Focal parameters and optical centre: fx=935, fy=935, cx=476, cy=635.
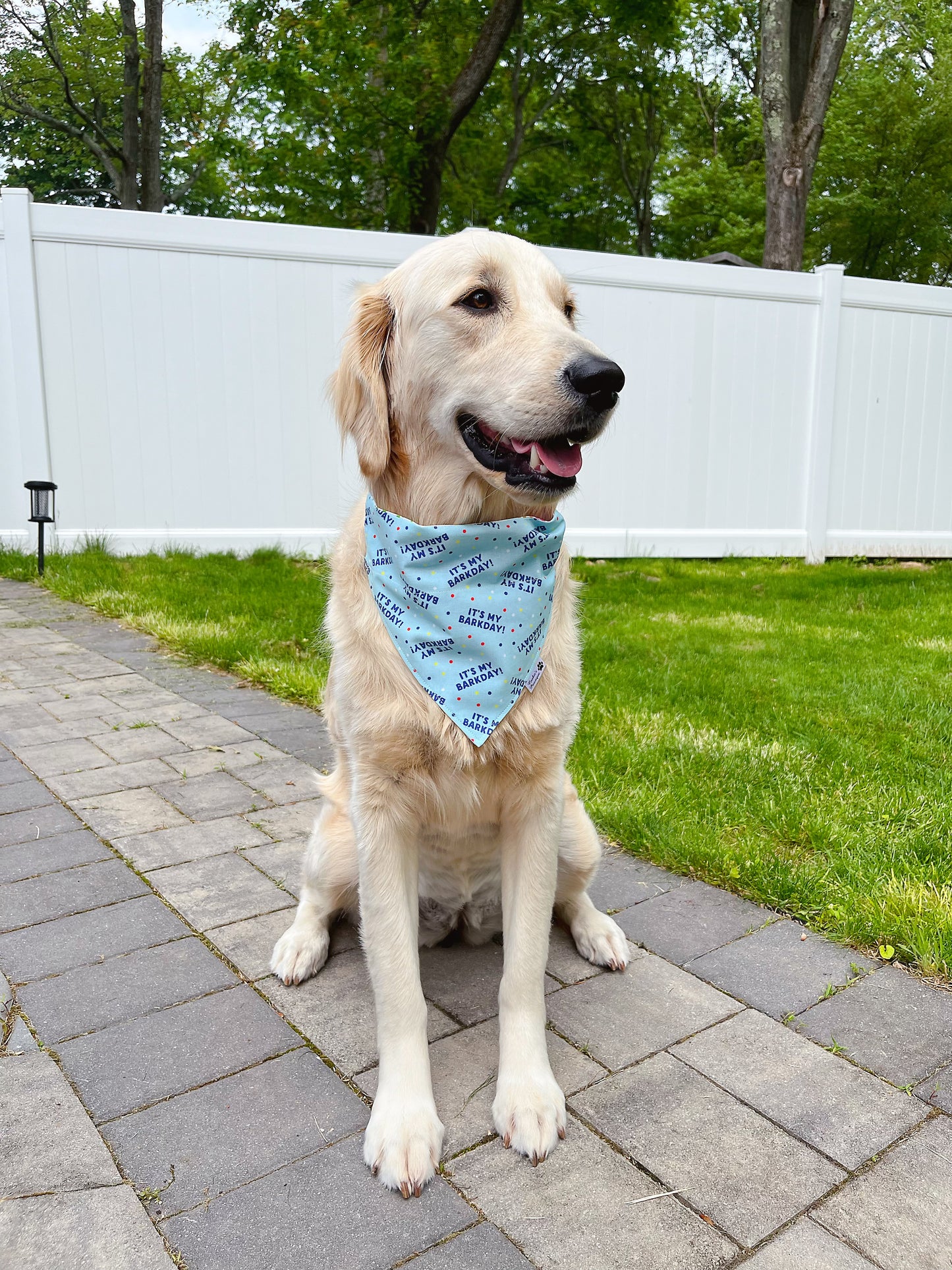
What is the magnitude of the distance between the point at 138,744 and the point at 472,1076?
2.47 metres

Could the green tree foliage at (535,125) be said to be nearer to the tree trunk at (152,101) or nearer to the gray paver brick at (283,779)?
the tree trunk at (152,101)

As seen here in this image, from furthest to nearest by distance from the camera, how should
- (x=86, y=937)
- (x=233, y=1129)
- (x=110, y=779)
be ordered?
(x=110, y=779)
(x=86, y=937)
(x=233, y=1129)

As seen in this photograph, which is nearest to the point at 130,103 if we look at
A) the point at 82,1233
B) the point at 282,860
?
the point at 282,860

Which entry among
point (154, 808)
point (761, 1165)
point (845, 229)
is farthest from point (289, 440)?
point (845, 229)

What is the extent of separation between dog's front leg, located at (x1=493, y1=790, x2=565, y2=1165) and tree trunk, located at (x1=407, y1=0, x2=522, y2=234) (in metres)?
13.8

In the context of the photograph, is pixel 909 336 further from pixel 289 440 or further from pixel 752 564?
pixel 289 440

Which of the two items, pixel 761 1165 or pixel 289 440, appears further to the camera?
pixel 289 440

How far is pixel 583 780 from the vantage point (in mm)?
3541

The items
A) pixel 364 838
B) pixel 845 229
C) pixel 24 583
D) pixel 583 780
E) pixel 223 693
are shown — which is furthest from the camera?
pixel 845 229

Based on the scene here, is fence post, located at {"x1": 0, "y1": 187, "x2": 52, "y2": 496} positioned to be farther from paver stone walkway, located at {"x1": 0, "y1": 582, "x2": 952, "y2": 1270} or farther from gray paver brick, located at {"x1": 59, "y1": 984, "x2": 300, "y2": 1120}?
gray paver brick, located at {"x1": 59, "y1": 984, "x2": 300, "y2": 1120}

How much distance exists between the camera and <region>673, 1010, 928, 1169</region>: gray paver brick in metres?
1.76

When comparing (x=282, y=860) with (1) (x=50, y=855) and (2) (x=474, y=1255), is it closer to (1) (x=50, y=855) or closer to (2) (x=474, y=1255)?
(1) (x=50, y=855)

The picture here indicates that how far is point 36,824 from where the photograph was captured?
10.3ft

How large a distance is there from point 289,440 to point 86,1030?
6.27 metres
